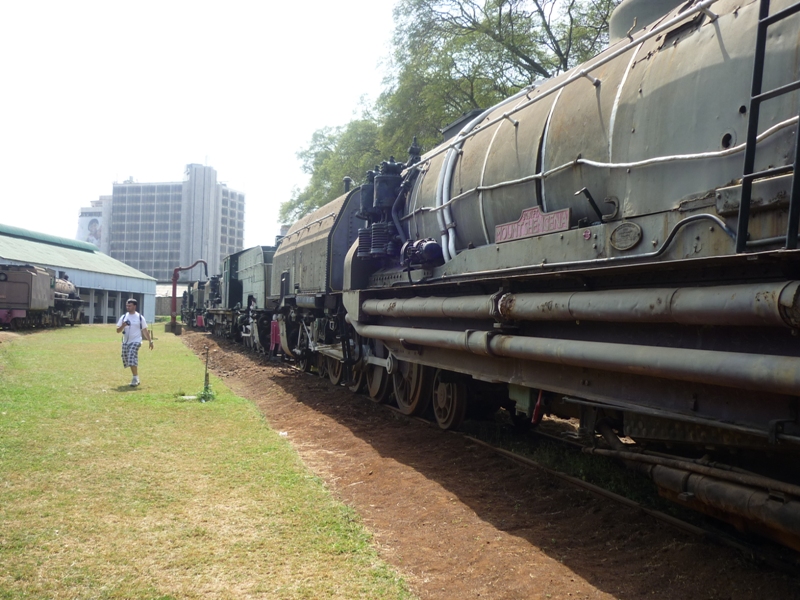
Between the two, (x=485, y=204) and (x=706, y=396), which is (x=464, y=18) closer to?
(x=485, y=204)

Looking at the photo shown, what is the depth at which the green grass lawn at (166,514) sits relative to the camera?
3734mm

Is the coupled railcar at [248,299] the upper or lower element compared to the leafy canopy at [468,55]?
lower

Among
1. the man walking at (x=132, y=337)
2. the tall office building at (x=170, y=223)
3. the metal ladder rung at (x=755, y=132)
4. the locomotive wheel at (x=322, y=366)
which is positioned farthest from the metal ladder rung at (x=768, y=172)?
the tall office building at (x=170, y=223)

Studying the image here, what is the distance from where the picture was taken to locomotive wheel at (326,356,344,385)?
12.1 metres

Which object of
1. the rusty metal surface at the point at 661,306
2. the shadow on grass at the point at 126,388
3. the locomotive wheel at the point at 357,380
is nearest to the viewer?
the rusty metal surface at the point at 661,306

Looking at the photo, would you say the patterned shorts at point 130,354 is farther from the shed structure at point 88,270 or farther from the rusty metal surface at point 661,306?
the shed structure at point 88,270

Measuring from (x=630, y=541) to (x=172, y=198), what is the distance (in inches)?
4013

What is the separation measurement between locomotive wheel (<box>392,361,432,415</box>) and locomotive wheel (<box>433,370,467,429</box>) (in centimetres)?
39

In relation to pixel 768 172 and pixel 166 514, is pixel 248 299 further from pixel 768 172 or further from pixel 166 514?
pixel 768 172

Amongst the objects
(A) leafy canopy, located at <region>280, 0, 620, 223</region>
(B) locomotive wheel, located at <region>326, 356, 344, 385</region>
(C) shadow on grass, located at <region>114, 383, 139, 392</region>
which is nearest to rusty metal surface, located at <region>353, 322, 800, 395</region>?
(B) locomotive wheel, located at <region>326, 356, 344, 385</region>

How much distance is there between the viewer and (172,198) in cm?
9756

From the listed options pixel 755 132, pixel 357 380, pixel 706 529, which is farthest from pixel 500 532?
pixel 357 380

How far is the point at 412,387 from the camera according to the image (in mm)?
8641

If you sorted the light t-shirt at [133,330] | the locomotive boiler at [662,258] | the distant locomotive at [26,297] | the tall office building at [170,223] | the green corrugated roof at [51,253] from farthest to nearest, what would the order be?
the tall office building at [170,223]
the green corrugated roof at [51,253]
the distant locomotive at [26,297]
the light t-shirt at [133,330]
the locomotive boiler at [662,258]
